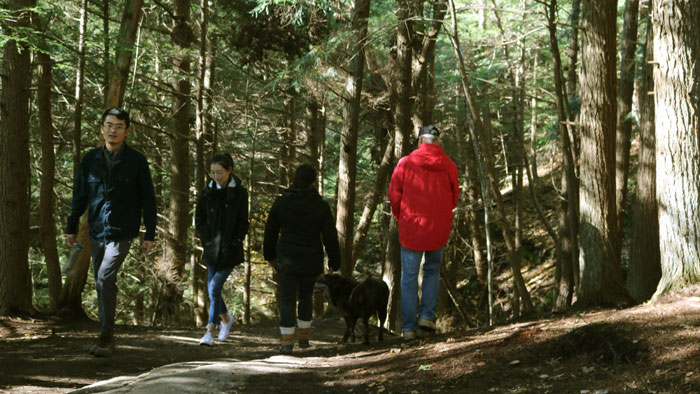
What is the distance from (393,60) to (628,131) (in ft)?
16.9

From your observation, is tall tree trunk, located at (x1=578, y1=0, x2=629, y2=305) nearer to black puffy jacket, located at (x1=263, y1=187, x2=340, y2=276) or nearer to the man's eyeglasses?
black puffy jacket, located at (x1=263, y1=187, x2=340, y2=276)

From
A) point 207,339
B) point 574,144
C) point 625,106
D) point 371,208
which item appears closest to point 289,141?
point 371,208

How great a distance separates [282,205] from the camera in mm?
7230

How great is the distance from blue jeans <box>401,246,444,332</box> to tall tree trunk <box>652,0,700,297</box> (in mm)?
2274

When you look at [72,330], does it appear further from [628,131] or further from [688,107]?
[628,131]

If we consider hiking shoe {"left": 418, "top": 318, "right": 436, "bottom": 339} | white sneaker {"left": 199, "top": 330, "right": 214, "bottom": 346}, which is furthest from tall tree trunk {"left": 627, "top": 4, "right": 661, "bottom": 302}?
white sneaker {"left": 199, "top": 330, "right": 214, "bottom": 346}

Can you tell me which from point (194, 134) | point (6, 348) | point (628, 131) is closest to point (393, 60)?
point (628, 131)

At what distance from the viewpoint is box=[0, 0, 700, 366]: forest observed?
7.22 meters

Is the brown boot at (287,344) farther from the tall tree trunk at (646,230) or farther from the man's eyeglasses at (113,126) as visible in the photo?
the tall tree trunk at (646,230)

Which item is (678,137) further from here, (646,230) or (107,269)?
(107,269)

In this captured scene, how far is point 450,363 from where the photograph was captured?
5488 millimetres

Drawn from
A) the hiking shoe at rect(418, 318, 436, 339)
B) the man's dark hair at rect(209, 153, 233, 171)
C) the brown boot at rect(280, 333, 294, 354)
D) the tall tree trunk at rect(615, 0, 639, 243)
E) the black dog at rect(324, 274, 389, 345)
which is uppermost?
the tall tree trunk at rect(615, 0, 639, 243)

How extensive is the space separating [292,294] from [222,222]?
1.16 m

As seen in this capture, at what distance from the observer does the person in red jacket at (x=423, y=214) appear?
23.7ft
